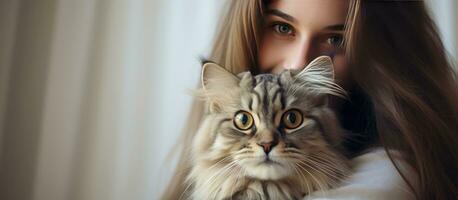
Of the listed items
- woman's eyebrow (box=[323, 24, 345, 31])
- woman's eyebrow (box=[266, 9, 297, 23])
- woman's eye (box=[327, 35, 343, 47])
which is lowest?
woman's eye (box=[327, 35, 343, 47])

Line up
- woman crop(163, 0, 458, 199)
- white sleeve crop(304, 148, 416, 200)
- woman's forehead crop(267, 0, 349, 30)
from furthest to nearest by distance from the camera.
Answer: woman's forehead crop(267, 0, 349, 30) → woman crop(163, 0, 458, 199) → white sleeve crop(304, 148, 416, 200)

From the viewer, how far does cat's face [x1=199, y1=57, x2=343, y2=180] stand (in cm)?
82

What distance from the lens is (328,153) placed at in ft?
2.80

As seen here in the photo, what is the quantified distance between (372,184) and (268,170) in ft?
0.57

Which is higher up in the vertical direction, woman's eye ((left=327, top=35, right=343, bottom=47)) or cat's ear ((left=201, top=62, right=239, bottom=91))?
woman's eye ((left=327, top=35, right=343, bottom=47))

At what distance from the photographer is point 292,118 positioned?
87 centimetres

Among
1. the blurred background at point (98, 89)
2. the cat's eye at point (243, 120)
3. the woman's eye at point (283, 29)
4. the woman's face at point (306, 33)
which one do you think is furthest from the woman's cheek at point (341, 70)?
the blurred background at point (98, 89)

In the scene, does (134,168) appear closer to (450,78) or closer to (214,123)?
(214,123)

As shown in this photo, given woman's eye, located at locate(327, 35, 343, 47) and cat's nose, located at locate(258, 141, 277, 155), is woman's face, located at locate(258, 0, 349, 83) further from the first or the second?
cat's nose, located at locate(258, 141, 277, 155)

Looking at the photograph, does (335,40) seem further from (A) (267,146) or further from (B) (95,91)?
(B) (95,91)

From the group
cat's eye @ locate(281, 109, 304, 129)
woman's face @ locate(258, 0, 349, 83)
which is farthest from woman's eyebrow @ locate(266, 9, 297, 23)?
cat's eye @ locate(281, 109, 304, 129)

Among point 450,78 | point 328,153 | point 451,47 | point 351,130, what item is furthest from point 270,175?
Result: point 451,47

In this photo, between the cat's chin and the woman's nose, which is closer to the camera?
the cat's chin

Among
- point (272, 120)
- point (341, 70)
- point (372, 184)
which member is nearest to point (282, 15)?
point (341, 70)
